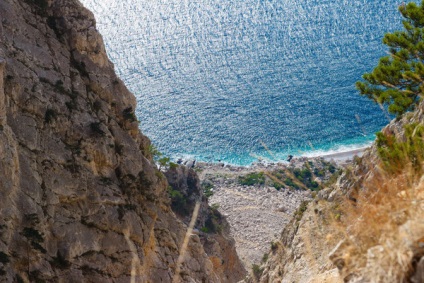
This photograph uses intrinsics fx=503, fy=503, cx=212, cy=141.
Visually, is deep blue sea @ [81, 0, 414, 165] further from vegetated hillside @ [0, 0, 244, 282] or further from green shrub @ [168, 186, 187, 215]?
vegetated hillside @ [0, 0, 244, 282]

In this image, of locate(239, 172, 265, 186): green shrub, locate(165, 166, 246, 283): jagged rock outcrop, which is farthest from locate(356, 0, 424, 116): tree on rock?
locate(239, 172, 265, 186): green shrub

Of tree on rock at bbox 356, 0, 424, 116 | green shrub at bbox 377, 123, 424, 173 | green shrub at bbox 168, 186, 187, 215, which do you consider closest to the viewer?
green shrub at bbox 377, 123, 424, 173

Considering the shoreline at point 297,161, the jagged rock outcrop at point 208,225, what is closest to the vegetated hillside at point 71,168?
the jagged rock outcrop at point 208,225

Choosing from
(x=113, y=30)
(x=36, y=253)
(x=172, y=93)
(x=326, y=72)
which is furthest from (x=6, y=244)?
(x=113, y=30)

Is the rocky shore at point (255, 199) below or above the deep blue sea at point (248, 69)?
below

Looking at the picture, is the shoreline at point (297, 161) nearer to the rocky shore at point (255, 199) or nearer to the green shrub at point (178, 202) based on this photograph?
the rocky shore at point (255, 199)

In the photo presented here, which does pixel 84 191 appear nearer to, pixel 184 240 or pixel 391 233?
pixel 184 240
